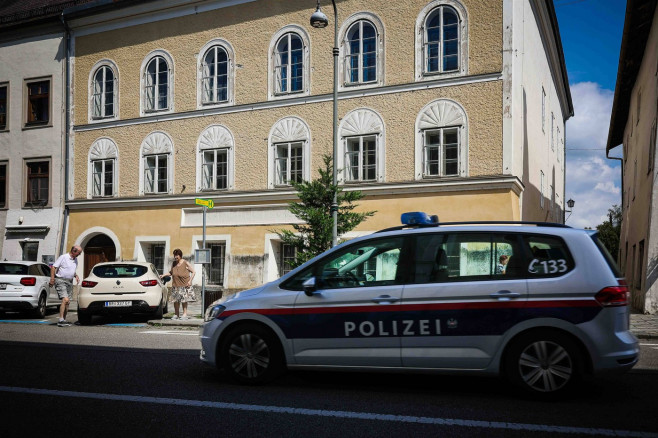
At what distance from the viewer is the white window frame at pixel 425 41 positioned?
64.9ft

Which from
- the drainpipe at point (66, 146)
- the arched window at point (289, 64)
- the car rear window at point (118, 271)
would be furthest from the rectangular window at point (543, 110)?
the drainpipe at point (66, 146)

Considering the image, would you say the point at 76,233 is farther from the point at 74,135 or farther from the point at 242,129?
the point at 242,129

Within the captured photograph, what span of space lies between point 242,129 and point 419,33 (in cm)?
688

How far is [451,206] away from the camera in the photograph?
64.6 ft

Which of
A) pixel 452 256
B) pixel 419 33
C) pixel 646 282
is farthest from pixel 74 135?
pixel 452 256

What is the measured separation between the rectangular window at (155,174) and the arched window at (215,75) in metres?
A: 2.88

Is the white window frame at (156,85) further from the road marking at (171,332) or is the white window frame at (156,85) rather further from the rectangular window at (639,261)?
the rectangular window at (639,261)

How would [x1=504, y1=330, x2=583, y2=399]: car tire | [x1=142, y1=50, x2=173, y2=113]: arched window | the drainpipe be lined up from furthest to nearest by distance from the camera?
the drainpipe
[x1=142, y1=50, x2=173, y2=113]: arched window
[x1=504, y1=330, x2=583, y2=399]: car tire

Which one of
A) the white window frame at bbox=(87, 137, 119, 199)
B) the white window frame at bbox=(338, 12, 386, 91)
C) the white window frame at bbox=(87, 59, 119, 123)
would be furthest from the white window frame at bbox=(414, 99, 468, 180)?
the white window frame at bbox=(87, 59, 119, 123)

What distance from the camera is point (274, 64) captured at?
2278 centimetres

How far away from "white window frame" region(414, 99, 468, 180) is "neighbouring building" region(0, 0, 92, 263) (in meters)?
14.8

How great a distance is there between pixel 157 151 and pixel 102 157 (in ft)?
8.83

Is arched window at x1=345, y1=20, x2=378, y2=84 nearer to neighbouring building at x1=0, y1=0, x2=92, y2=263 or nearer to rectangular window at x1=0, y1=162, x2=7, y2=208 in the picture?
neighbouring building at x1=0, y1=0, x2=92, y2=263

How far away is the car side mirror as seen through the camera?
7.04 metres
